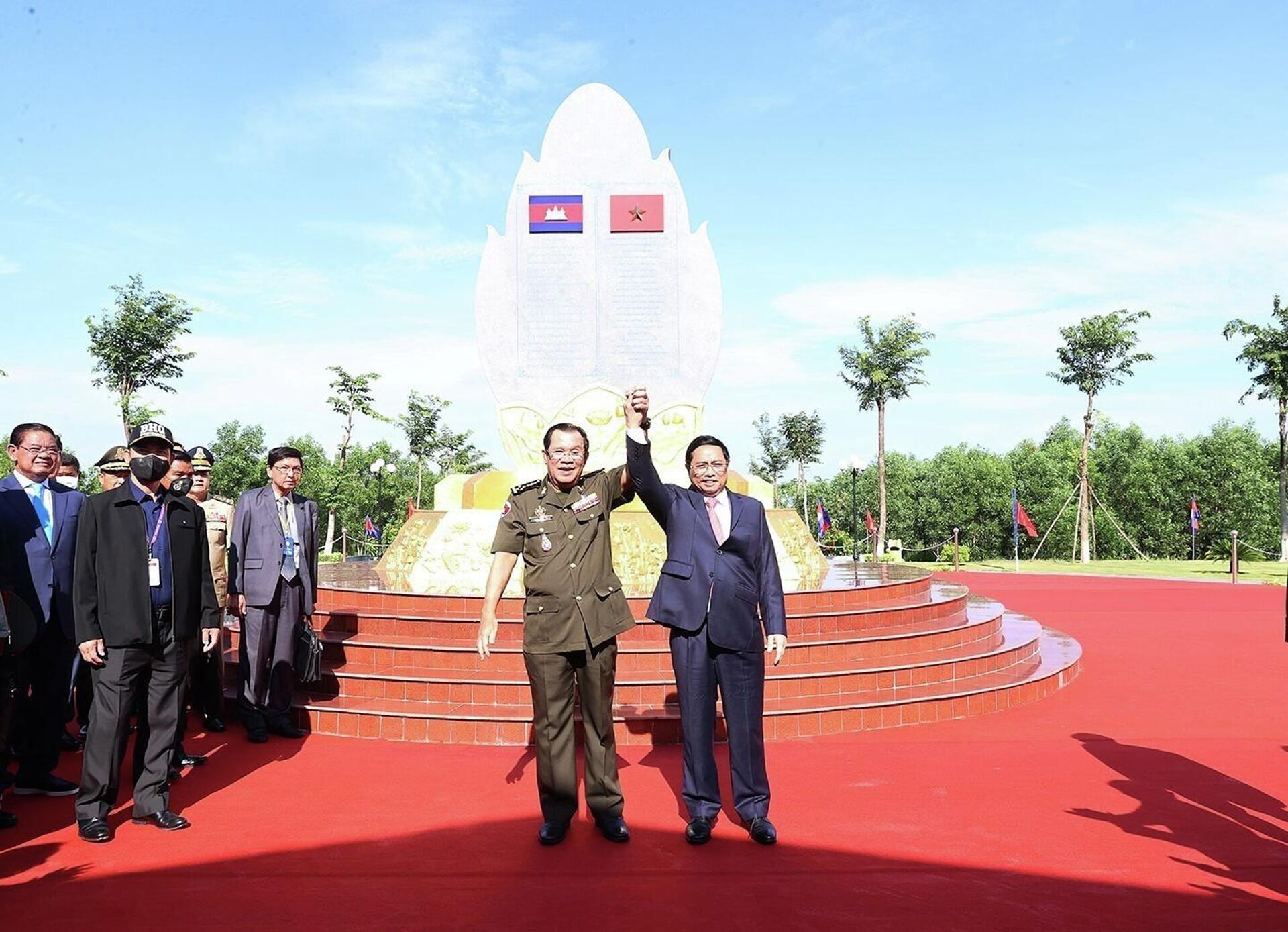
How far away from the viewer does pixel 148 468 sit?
352cm

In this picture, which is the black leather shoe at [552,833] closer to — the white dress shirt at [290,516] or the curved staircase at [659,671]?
the curved staircase at [659,671]

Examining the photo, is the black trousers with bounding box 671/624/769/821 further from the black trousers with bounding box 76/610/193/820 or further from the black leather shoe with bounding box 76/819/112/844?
the black leather shoe with bounding box 76/819/112/844

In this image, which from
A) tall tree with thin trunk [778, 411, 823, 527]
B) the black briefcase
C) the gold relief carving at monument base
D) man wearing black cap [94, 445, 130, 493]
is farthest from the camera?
tall tree with thin trunk [778, 411, 823, 527]

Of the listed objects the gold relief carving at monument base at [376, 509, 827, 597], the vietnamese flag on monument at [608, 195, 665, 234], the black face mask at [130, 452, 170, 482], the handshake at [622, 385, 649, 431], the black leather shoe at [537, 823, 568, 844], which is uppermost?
the vietnamese flag on monument at [608, 195, 665, 234]

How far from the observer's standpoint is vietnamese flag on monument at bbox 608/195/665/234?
345 inches

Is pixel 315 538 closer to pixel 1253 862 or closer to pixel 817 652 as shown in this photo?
pixel 817 652

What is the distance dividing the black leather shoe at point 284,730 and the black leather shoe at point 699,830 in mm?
2554

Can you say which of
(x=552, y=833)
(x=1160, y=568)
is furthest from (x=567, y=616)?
(x=1160, y=568)

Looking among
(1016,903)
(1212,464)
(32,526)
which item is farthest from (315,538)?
(1212,464)

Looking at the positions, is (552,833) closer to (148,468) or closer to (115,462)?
(148,468)

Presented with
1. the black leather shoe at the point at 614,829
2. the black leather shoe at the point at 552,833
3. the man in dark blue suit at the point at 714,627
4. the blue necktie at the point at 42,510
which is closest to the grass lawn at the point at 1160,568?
the man in dark blue suit at the point at 714,627

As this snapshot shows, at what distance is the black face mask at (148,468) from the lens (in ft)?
11.5

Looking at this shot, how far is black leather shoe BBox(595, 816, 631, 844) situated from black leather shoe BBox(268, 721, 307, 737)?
230 cm

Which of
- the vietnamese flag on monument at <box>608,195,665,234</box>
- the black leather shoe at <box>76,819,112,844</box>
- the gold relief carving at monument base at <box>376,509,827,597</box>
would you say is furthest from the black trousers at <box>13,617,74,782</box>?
the vietnamese flag on monument at <box>608,195,665,234</box>
